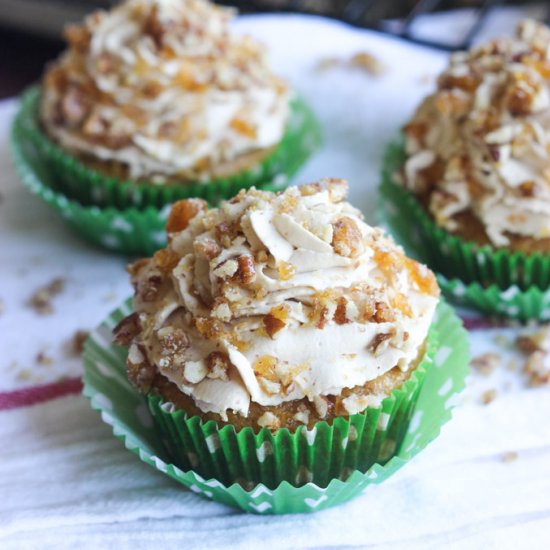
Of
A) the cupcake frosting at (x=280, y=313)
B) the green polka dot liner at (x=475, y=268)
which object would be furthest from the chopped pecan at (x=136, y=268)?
the green polka dot liner at (x=475, y=268)

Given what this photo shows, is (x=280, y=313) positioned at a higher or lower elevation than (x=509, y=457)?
higher

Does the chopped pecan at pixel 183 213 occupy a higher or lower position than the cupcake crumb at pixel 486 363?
higher

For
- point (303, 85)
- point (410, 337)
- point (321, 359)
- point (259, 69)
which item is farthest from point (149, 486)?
point (303, 85)

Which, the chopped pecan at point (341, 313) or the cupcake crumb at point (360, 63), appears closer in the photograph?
the chopped pecan at point (341, 313)

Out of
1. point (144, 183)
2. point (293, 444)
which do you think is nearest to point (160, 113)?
point (144, 183)

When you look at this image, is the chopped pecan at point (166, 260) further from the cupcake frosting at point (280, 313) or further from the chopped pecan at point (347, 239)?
the chopped pecan at point (347, 239)

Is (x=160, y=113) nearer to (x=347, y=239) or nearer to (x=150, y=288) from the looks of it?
(x=150, y=288)
